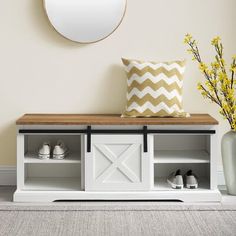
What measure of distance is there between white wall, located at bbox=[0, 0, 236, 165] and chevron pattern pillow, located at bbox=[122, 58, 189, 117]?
0.18 metres

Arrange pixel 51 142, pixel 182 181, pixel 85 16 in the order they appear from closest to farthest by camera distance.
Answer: pixel 182 181 → pixel 85 16 → pixel 51 142

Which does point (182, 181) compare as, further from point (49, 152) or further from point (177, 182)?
point (49, 152)

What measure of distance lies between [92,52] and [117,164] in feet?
3.00

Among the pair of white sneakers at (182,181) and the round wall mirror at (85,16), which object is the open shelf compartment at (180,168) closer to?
the pair of white sneakers at (182,181)

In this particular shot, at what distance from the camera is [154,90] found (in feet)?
13.7

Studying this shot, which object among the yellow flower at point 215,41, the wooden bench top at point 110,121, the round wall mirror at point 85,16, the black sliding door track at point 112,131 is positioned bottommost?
the black sliding door track at point 112,131

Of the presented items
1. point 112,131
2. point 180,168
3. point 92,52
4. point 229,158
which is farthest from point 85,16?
point 229,158

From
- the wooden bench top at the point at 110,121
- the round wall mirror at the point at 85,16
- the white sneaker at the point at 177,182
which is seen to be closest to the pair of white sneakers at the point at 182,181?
the white sneaker at the point at 177,182

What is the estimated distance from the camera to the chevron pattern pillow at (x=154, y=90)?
416cm

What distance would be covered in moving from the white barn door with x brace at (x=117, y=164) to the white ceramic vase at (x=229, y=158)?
56 centimetres

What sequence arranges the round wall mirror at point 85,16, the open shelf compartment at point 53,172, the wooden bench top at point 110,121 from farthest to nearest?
the open shelf compartment at point 53,172 < the round wall mirror at point 85,16 < the wooden bench top at point 110,121

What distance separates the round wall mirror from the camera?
4.26 meters

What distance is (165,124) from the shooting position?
3977 mm

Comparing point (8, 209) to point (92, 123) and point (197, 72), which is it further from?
point (197, 72)
